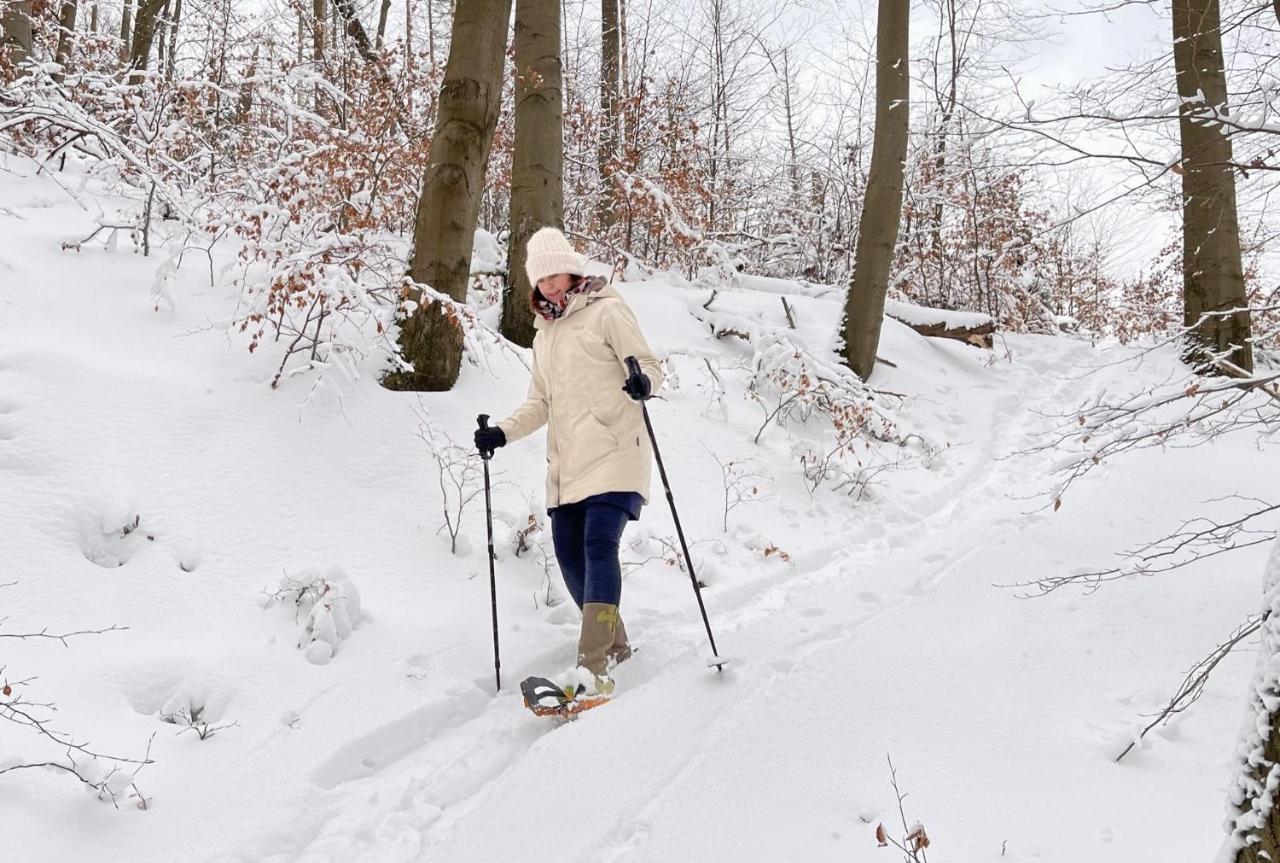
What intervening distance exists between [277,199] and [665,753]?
525cm

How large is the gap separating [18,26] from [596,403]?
929 cm

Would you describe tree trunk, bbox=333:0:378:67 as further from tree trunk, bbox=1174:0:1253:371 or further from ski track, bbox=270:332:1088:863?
tree trunk, bbox=1174:0:1253:371

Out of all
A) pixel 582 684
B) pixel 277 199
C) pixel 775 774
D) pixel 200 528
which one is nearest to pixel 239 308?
pixel 277 199

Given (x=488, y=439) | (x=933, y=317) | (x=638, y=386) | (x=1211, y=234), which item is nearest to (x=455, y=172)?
(x=488, y=439)

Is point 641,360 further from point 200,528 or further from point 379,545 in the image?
point 200,528

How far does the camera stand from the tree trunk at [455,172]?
5.07m

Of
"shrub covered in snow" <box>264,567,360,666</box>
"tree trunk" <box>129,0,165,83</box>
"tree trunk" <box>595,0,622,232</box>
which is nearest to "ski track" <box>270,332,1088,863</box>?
"shrub covered in snow" <box>264,567,360,666</box>

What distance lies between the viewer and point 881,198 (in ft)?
27.1

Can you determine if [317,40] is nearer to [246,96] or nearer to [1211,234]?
[246,96]

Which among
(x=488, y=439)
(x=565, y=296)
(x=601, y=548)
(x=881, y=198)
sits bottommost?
(x=601, y=548)

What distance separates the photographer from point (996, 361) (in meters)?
10.9

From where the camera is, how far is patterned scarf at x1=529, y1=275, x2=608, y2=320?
Answer: 358 cm

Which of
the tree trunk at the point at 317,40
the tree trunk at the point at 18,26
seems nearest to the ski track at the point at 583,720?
the tree trunk at the point at 317,40

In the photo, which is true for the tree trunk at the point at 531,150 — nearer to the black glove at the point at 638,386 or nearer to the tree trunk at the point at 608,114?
the tree trunk at the point at 608,114
